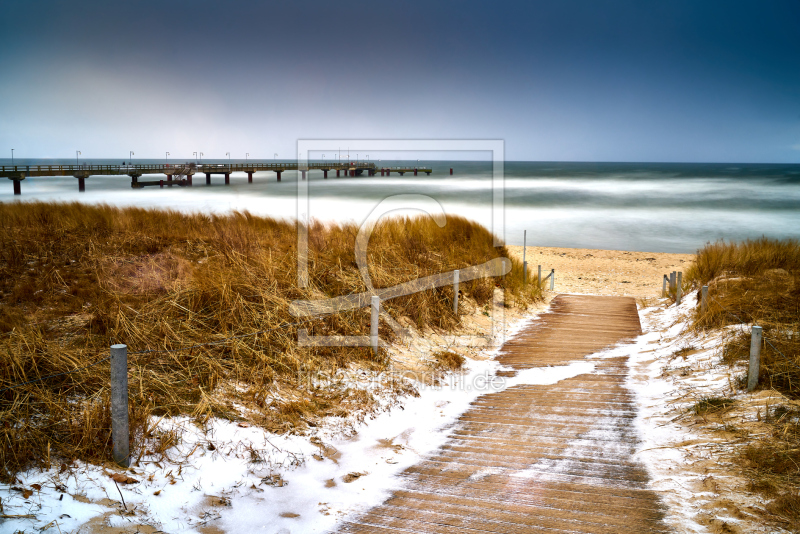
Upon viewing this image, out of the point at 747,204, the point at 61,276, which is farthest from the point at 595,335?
the point at 747,204

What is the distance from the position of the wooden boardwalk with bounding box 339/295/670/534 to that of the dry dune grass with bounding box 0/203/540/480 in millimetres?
1497

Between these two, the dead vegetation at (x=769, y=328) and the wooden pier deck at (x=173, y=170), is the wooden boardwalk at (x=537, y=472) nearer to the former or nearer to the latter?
the dead vegetation at (x=769, y=328)

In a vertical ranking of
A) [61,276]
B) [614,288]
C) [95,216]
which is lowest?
[614,288]

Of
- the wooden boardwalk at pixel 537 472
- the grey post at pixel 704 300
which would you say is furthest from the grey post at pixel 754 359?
the grey post at pixel 704 300

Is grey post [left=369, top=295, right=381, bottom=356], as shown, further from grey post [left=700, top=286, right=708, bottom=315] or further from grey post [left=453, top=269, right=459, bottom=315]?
grey post [left=700, top=286, right=708, bottom=315]

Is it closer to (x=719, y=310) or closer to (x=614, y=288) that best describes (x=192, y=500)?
(x=719, y=310)

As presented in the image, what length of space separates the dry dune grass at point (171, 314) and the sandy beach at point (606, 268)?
8.59m

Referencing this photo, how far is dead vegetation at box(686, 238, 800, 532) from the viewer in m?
4.24

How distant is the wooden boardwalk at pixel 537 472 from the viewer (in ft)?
13.3

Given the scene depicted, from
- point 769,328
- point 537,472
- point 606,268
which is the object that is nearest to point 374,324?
point 537,472

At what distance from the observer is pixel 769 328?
23.2ft

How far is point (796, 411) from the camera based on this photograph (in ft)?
16.8

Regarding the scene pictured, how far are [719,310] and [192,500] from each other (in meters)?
7.81

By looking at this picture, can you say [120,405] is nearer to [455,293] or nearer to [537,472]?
[537,472]
